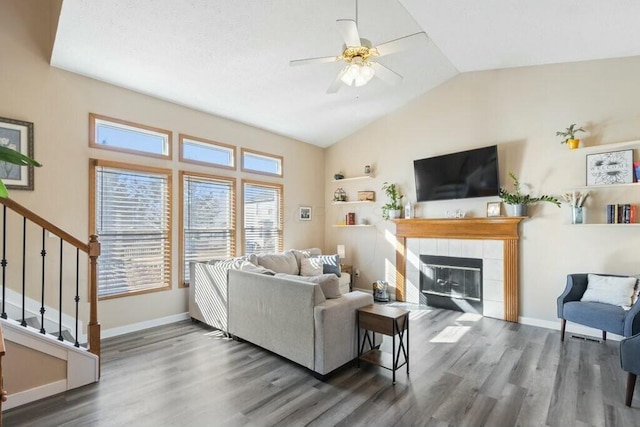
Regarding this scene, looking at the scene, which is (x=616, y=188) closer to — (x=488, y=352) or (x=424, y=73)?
(x=488, y=352)

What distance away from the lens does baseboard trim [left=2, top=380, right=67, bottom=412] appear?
237cm

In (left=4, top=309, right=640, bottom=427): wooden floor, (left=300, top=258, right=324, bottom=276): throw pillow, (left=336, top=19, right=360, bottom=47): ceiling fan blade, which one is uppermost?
(left=336, top=19, right=360, bottom=47): ceiling fan blade

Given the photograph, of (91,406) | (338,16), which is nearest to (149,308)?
(91,406)

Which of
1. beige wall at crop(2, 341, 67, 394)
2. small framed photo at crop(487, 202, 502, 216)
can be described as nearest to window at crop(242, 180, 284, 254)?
beige wall at crop(2, 341, 67, 394)

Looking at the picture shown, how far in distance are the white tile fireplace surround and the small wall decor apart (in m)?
1.36

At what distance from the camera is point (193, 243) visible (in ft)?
15.2

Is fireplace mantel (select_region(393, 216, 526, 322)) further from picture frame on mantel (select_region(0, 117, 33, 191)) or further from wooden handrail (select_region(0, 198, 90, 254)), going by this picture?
picture frame on mantel (select_region(0, 117, 33, 191))

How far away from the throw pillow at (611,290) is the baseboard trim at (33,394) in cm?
530

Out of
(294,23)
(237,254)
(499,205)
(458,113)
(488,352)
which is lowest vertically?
(488,352)

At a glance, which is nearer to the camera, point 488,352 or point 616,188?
point 488,352

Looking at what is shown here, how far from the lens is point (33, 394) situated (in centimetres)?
246

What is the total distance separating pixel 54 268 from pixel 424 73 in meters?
5.46

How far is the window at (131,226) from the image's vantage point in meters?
3.79

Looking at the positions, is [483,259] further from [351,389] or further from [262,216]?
[262,216]
